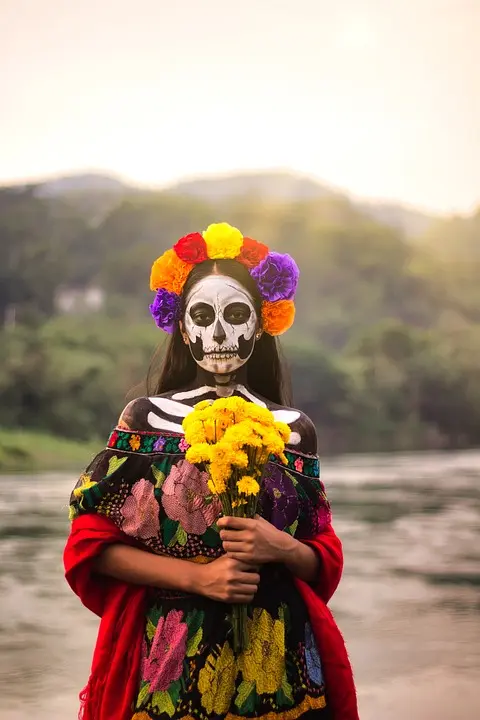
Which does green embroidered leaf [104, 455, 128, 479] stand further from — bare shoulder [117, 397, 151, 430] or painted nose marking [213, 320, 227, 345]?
painted nose marking [213, 320, 227, 345]

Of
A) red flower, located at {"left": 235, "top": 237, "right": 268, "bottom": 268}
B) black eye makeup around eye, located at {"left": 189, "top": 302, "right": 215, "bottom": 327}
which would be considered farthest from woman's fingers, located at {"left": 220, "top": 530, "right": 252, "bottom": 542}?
red flower, located at {"left": 235, "top": 237, "right": 268, "bottom": 268}

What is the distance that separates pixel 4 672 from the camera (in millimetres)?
3000

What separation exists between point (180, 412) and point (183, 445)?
Result: 0.06 meters

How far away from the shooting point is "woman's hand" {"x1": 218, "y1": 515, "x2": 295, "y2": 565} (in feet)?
3.97

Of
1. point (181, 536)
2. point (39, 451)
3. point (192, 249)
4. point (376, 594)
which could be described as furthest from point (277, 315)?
point (39, 451)

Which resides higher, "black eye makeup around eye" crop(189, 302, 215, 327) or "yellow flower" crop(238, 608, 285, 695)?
"black eye makeup around eye" crop(189, 302, 215, 327)

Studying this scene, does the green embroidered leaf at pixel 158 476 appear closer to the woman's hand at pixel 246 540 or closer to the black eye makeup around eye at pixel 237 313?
the woman's hand at pixel 246 540

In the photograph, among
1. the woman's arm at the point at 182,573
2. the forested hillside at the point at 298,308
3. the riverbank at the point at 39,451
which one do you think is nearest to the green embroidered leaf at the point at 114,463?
the woman's arm at the point at 182,573

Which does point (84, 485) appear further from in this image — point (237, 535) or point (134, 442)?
point (237, 535)

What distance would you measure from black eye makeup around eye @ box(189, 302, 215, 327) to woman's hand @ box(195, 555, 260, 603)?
0.35m

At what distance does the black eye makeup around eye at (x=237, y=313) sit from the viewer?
139 centimetres

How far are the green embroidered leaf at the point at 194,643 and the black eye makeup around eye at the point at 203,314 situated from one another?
44 cm

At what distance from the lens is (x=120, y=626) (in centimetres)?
131

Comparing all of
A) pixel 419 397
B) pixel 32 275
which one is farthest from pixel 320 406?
pixel 32 275
